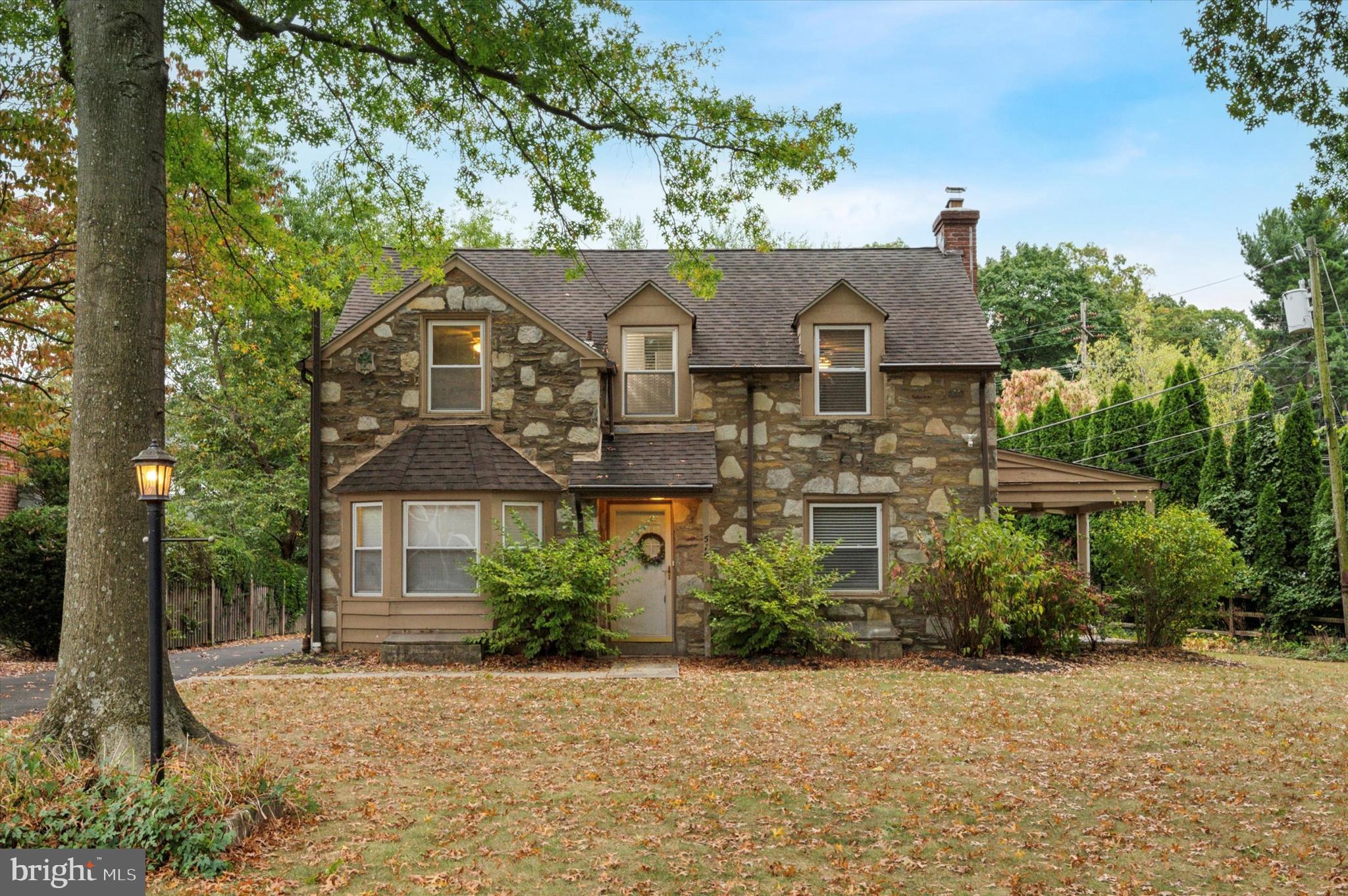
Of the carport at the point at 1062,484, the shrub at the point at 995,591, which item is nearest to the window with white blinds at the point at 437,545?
the shrub at the point at 995,591

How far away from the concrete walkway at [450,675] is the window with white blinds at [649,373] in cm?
434

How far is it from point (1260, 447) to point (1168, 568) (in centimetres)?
687

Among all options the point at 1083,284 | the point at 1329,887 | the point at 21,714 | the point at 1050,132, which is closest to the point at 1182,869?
the point at 1329,887

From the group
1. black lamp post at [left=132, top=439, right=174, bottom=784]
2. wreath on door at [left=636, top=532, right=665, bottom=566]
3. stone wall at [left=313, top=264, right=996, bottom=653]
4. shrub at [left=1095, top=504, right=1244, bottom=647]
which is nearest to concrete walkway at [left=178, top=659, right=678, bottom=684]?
stone wall at [left=313, top=264, right=996, bottom=653]

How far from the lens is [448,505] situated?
1534 cm

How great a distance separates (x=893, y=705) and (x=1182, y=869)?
531 cm

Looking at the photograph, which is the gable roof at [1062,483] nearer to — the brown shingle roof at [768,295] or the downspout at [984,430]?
the downspout at [984,430]

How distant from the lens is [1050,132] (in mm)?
17109

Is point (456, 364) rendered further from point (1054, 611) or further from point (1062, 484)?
point (1062, 484)

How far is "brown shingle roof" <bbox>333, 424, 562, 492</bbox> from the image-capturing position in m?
15.0

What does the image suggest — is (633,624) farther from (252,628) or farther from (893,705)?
(252,628)

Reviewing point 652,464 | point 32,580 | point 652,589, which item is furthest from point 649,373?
point 32,580

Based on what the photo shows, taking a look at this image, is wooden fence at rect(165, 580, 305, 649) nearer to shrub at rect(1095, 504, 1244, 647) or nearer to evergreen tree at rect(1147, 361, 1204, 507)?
shrub at rect(1095, 504, 1244, 647)

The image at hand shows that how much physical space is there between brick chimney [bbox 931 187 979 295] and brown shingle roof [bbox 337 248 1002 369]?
31 centimetres
